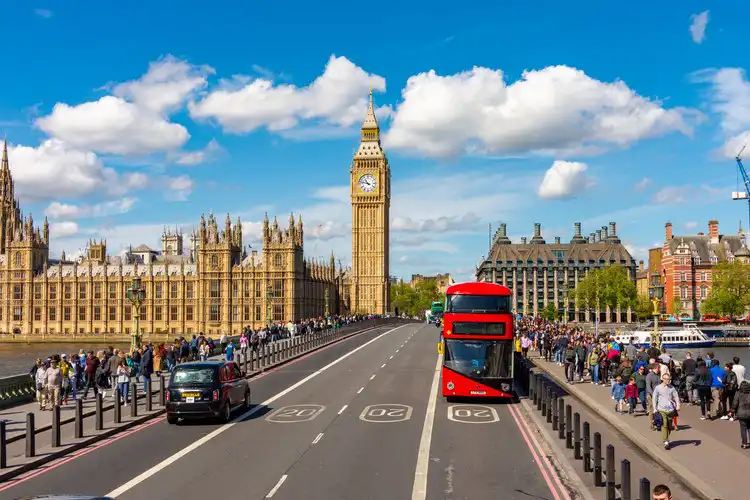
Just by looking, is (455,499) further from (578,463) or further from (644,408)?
(644,408)

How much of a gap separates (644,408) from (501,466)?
1041 centimetres

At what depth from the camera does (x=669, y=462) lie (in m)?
17.6

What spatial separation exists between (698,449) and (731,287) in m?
109

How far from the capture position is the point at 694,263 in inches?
5851

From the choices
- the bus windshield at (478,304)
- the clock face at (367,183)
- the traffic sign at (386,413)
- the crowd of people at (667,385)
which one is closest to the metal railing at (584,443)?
the crowd of people at (667,385)

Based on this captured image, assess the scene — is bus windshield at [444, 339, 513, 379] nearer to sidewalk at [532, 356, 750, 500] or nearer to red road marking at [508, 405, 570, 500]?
red road marking at [508, 405, 570, 500]

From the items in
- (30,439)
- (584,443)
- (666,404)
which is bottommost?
(584,443)

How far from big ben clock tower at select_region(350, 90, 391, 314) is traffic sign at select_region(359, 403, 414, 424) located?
125662mm

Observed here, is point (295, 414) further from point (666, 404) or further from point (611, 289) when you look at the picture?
point (611, 289)

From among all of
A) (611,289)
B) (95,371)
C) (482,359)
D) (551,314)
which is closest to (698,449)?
(482,359)

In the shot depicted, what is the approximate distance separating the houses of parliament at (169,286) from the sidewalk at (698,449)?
248ft

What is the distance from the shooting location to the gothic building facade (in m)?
114

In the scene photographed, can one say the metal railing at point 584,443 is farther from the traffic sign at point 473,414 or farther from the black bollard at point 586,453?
the traffic sign at point 473,414

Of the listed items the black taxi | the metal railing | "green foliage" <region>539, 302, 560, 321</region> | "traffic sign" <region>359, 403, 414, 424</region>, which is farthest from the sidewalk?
"green foliage" <region>539, 302, 560, 321</region>
